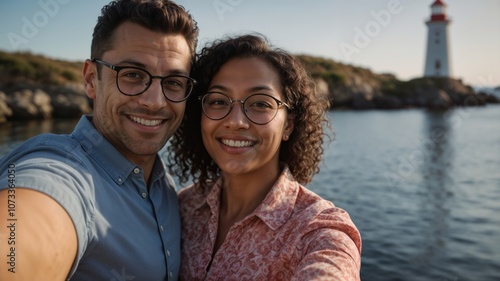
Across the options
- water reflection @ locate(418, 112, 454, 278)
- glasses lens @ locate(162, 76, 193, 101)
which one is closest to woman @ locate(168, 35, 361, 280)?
glasses lens @ locate(162, 76, 193, 101)

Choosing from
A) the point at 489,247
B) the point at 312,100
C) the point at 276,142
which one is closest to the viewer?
the point at 276,142

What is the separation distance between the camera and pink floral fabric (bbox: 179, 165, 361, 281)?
84.7 inches

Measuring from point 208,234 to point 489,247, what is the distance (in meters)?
8.06

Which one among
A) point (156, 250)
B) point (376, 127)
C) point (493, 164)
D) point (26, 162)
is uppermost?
point (376, 127)

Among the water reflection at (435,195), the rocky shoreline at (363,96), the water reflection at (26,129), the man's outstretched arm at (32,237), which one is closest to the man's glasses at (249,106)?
the man's outstretched arm at (32,237)

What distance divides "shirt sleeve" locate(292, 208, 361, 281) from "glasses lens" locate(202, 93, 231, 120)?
93 cm

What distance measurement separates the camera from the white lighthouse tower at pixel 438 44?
2281 inches

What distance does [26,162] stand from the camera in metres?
1.91

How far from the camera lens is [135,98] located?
2.75m

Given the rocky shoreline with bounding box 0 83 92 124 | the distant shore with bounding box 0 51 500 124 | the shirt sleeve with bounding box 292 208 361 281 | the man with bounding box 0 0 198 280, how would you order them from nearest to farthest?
the man with bounding box 0 0 198 280, the shirt sleeve with bounding box 292 208 361 281, the rocky shoreline with bounding box 0 83 92 124, the distant shore with bounding box 0 51 500 124

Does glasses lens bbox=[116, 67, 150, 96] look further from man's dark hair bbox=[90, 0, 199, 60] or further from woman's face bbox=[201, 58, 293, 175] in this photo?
woman's face bbox=[201, 58, 293, 175]

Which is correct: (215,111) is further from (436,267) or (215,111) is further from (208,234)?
(436,267)

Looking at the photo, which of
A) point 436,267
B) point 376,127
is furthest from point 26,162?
point 376,127

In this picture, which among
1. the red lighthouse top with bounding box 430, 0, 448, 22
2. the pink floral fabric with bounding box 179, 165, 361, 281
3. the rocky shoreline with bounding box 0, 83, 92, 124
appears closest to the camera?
the pink floral fabric with bounding box 179, 165, 361, 281
